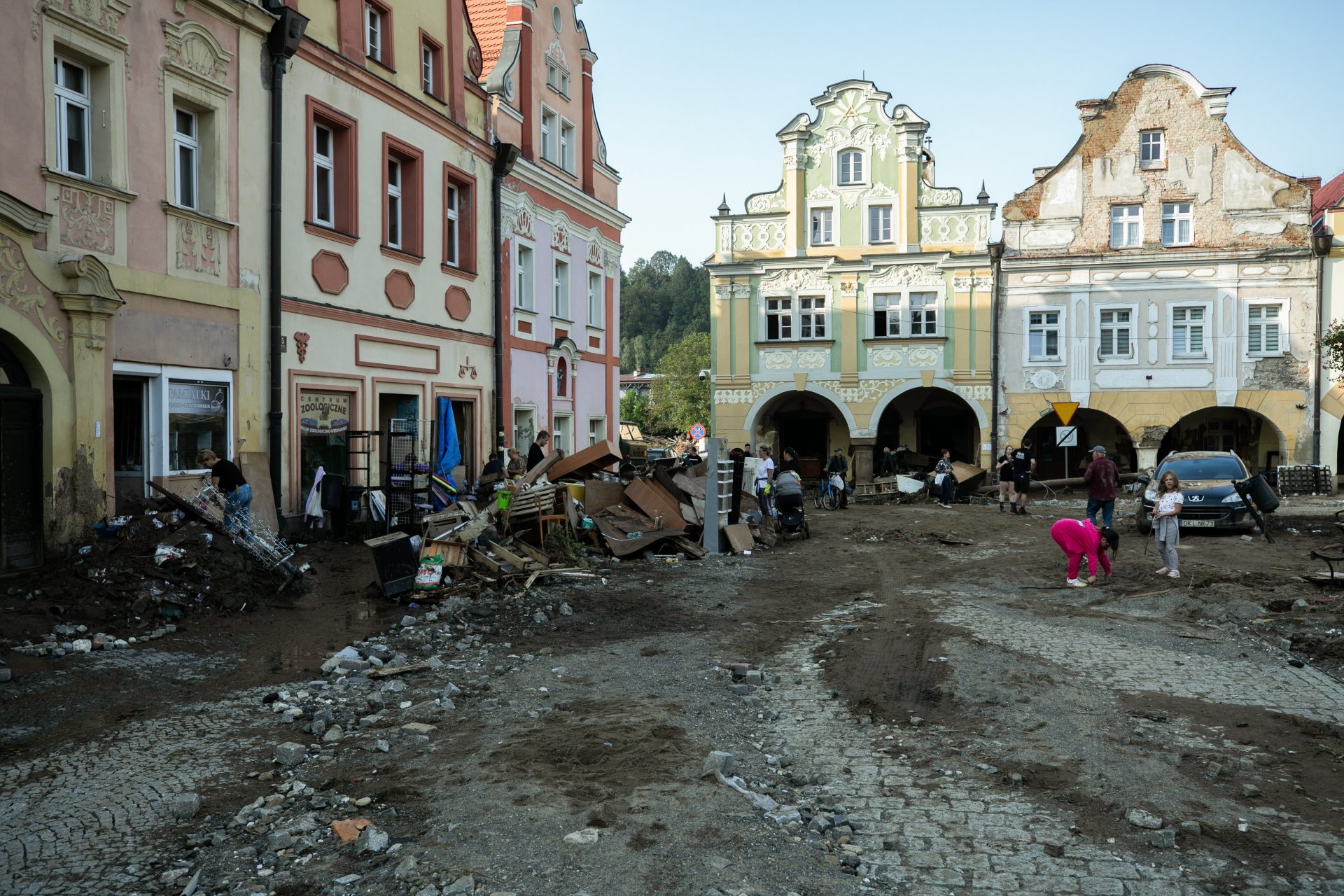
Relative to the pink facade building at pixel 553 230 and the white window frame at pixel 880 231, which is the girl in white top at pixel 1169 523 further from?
the white window frame at pixel 880 231

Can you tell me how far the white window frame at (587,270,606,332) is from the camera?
87.9 feet

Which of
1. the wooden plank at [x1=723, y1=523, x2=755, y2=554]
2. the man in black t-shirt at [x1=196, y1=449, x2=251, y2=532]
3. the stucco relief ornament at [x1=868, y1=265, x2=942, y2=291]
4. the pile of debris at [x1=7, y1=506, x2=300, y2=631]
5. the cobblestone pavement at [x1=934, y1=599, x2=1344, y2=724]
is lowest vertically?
the cobblestone pavement at [x1=934, y1=599, x2=1344, y2=724]

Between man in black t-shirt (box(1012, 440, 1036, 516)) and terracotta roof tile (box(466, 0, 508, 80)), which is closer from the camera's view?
terracotta roof tile (box(466, 0, 508, 80))

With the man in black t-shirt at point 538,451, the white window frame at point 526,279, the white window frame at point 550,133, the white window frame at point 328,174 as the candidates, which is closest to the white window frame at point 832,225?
the white window frame at point 550,133

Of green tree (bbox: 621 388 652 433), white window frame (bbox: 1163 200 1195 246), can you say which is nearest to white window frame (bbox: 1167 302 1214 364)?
white window frame (bbox: 1163 200 1195 246)

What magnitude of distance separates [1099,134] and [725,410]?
49.7ft

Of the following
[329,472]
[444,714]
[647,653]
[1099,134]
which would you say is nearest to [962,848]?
[444,714]

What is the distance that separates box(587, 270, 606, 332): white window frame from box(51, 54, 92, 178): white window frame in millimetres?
15693

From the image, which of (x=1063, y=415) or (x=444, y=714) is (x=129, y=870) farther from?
(x=1063, y=415)

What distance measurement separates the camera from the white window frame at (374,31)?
56.3 ft

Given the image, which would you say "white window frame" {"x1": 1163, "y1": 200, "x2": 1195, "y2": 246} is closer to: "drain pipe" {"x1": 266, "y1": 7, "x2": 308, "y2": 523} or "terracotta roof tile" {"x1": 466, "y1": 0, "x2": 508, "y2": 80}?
"terracotta roof tile" {"x1": 466, "y1": 0, "x2": 508, "y2": 80}

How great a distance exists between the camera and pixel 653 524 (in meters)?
16.2

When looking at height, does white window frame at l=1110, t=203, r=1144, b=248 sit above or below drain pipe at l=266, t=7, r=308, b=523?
above

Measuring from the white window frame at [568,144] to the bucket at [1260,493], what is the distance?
16.3 meters
